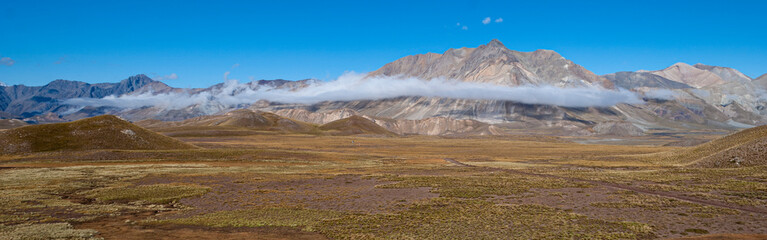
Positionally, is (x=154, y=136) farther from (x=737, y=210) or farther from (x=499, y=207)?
(x=737, y=210)

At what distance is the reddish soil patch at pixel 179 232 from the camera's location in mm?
24453

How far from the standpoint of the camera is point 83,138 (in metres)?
94.1

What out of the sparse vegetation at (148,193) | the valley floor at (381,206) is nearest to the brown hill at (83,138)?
the valley floor at (381,206)

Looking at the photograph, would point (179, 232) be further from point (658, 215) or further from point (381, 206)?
point (658, 215)

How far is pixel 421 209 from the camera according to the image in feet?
107

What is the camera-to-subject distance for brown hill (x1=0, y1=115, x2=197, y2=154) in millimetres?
87562

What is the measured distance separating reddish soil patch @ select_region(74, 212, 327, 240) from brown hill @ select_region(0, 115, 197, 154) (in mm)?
76370

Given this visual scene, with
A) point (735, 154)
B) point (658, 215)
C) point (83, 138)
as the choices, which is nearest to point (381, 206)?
point (658, 215)

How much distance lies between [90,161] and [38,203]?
160 feet

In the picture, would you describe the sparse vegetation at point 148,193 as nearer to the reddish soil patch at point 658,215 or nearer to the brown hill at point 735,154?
the reddish soil patch at point 658,215

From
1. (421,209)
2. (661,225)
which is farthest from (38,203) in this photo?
(661,225)

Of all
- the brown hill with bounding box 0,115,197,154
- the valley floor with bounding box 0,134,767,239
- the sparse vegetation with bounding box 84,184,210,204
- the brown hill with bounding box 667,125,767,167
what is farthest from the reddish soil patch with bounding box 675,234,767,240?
the brown hill with bounding box 0,115,197,154

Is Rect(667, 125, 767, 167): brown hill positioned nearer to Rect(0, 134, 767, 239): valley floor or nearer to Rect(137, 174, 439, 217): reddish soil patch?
Rect(0, 134, 767, 239): valley floor

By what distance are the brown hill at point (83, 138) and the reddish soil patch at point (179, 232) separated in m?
76.4
